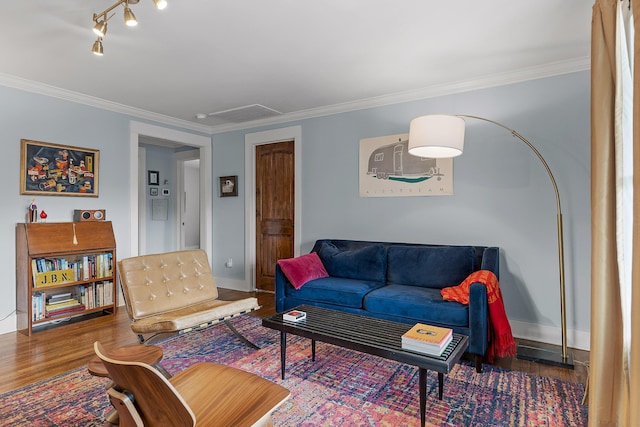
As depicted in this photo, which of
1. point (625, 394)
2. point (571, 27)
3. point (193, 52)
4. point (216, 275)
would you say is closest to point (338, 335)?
point (625, 394)

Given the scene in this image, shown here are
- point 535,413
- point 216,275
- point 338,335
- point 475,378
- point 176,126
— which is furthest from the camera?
point 216,275

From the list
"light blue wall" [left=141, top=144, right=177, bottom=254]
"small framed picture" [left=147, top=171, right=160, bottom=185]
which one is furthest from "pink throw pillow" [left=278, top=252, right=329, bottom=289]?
"small framed picture" [left=147, top=171, right=160, bottom=185]

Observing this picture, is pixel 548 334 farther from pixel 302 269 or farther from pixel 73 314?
pixel 73 314

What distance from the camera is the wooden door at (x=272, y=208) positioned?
16.1 feet

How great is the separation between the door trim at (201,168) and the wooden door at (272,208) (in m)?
0.89

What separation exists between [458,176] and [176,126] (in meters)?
3.78

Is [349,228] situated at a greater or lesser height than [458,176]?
lesser

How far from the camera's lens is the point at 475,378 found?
2527mm

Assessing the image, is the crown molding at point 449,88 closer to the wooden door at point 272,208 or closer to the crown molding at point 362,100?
the crown molding at point 362,100

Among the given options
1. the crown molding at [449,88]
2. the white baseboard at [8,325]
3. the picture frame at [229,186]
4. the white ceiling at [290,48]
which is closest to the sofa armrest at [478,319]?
the white ceiling at [290,48]

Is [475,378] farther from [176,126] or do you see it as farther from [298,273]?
[176,126]

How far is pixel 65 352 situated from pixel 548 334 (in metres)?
4.17

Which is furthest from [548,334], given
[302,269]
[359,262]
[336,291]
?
[302,269]

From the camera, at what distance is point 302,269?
146 inches
